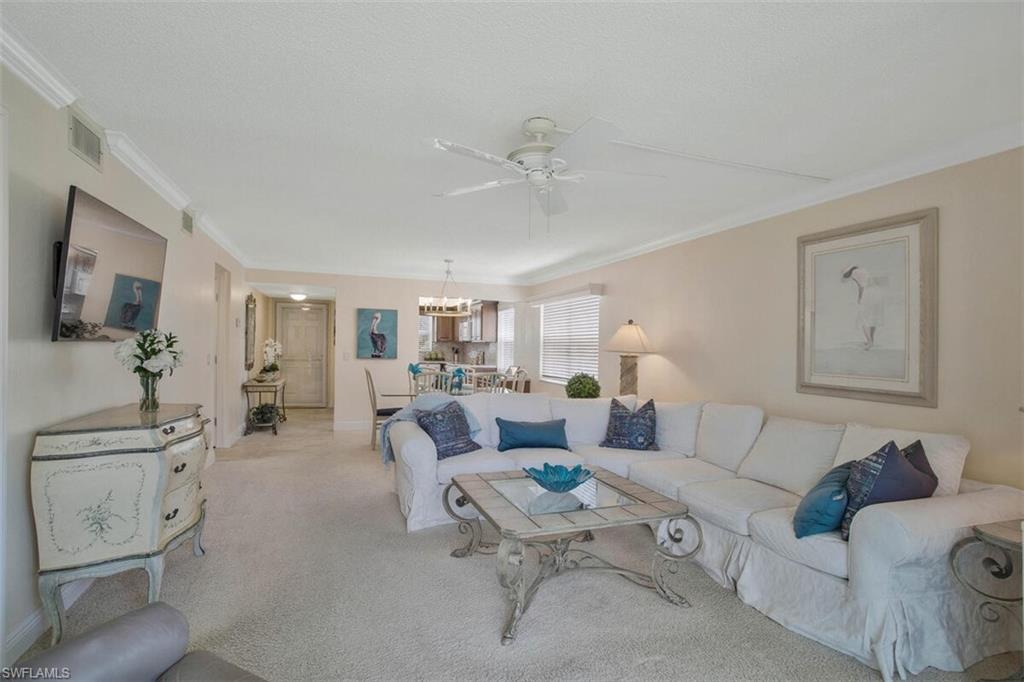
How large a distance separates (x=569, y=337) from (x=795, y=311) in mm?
3645

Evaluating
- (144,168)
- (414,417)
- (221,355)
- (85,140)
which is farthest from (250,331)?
(85,140)

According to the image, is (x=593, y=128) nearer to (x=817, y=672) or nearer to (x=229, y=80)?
(x=229, y=80)

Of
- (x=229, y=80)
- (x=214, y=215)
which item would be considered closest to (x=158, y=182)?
(x=214, y=215)

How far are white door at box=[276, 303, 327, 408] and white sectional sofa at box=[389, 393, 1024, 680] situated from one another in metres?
6.67

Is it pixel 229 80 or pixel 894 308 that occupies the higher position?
pixel 229 80

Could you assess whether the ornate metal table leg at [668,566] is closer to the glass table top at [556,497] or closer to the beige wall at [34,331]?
the glass table top at [556,497]

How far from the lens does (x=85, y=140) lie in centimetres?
257

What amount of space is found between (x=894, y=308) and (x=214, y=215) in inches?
208

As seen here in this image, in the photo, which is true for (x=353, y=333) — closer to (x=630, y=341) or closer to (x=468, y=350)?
(x=468, y=350)

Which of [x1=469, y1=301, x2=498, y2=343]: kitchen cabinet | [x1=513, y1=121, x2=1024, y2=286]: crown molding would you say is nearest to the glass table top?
[x1=513, y1=121, x2=1024, y2=286]: crown molding

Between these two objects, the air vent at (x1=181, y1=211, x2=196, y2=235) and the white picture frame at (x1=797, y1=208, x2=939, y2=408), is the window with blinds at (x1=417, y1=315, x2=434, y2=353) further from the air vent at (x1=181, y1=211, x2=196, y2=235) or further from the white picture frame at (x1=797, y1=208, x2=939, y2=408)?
the white picture frame at (x1=797, y1=208, x2=939, y2=408)

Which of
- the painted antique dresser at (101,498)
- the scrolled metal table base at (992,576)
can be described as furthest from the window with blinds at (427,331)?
the scrolled metal table base at (992,576)

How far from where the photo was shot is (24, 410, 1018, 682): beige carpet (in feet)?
6.82

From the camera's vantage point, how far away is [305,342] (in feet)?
32.9
